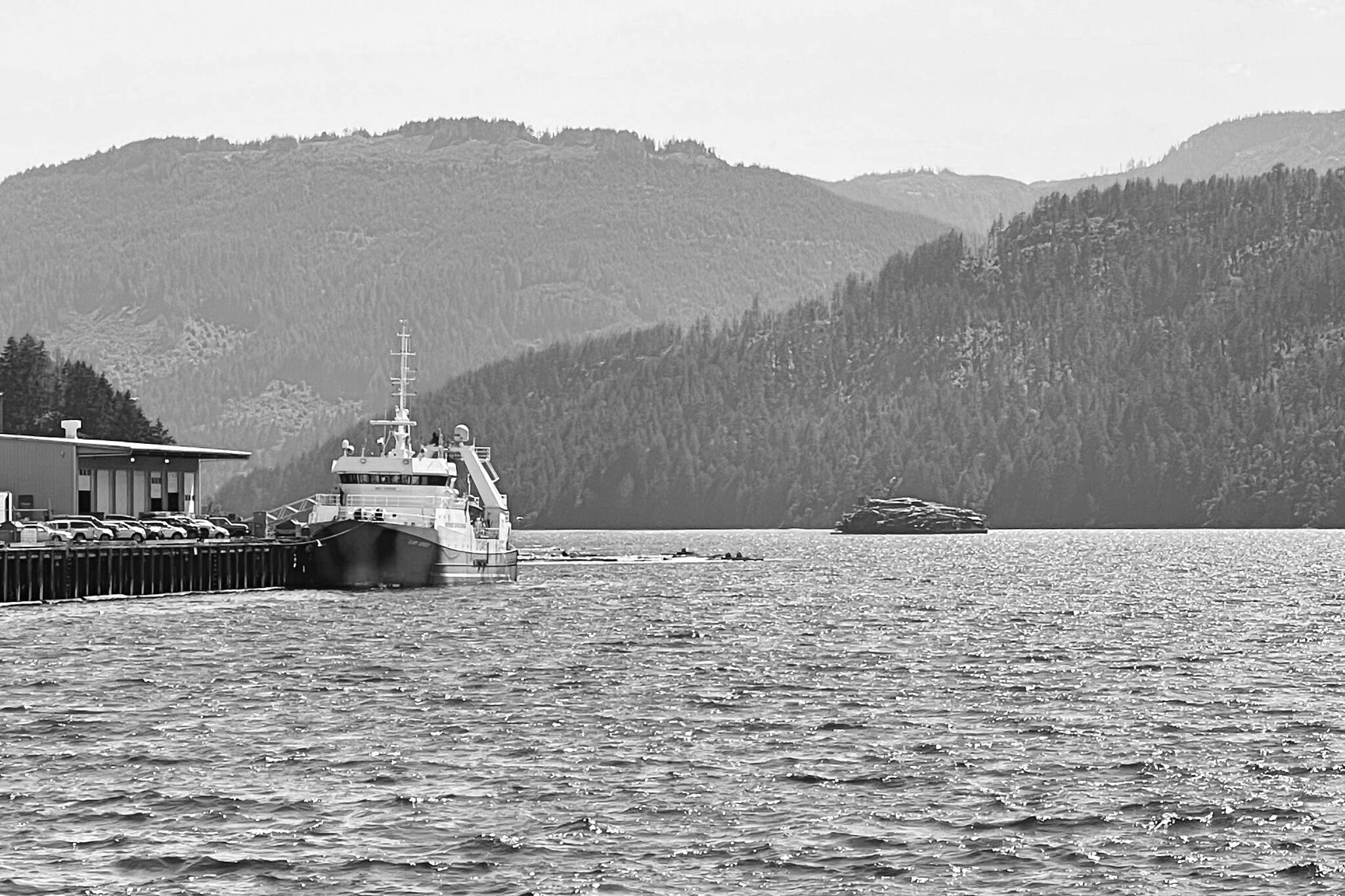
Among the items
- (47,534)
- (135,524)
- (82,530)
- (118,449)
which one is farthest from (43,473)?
(47,534)

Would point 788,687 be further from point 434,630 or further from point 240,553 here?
point 240,553

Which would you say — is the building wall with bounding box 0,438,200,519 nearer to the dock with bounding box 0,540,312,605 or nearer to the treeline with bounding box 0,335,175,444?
the dock with bounding box 0,540,312,605

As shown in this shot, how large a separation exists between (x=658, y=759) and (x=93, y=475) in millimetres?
93064

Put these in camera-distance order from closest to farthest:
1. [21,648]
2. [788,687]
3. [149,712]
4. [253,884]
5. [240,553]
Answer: [253,884], [149,712], [788,687], [21,648], [240,553]

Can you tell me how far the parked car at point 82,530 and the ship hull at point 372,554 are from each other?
39.9ft

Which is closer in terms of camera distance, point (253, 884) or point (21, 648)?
point (253, 884)

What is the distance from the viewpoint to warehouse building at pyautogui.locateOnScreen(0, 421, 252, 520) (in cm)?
12788

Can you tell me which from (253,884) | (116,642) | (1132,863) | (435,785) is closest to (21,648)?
(116,642)

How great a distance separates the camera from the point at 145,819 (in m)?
39.6

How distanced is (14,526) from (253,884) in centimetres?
7634

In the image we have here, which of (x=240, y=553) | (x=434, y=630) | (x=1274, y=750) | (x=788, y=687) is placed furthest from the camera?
(x=240, y=553)

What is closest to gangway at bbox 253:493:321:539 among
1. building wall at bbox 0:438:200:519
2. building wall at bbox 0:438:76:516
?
building wall at bbox 0:438:200:519

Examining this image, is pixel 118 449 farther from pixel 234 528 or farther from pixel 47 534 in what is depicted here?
pixel 47 534

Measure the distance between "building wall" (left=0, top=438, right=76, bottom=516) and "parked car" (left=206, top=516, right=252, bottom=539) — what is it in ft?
31.2
